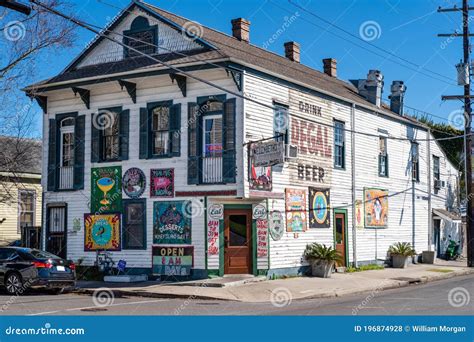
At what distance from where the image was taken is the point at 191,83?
21875 millimetres

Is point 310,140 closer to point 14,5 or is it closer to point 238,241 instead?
point 238,241

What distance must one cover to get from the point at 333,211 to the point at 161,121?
786 centimetres

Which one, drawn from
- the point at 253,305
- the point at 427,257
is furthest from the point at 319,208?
the point at 427,257

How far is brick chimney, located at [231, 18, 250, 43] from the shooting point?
90.0 ft

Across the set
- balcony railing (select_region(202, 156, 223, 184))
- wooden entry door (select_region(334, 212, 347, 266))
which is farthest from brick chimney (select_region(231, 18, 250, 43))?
wooden entry door (select_region(334, 212, 347, 266))

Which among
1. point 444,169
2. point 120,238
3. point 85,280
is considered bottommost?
point 85,280

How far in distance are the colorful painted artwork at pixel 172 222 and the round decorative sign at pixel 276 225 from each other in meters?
2.80

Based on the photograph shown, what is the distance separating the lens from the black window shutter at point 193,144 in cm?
2161

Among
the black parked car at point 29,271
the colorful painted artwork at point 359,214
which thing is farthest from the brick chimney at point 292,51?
the black parked car at point 29,271

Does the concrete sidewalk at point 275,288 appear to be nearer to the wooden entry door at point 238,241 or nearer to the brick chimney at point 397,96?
the wooden entry door at point 238,241

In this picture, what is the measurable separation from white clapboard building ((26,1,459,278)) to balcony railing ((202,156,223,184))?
4 cm

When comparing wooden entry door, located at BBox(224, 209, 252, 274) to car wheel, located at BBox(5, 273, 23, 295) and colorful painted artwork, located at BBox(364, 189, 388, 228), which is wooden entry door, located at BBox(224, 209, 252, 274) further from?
colorful painted artwork, located at BBox(364, 189, 388, 228)

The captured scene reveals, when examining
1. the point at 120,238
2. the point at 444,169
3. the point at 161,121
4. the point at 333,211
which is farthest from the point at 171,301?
the point at 444,169

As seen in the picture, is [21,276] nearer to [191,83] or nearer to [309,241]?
[191,83]
